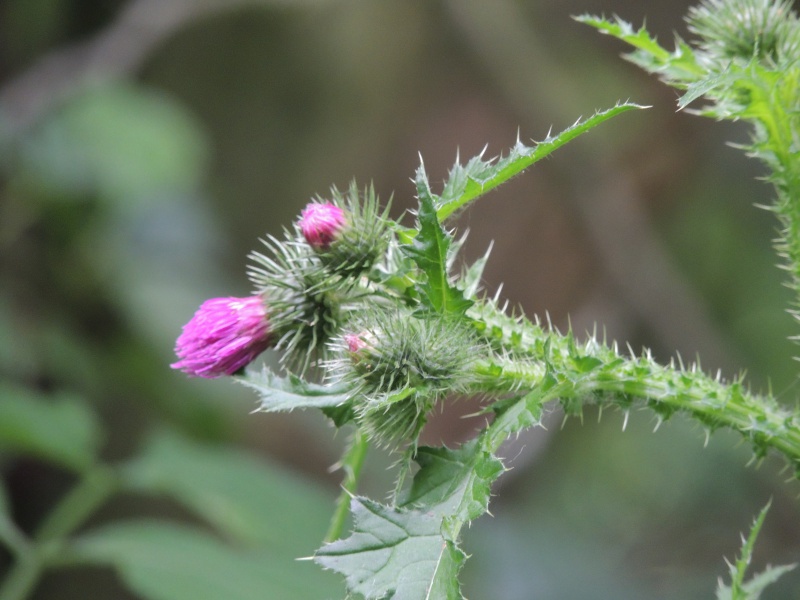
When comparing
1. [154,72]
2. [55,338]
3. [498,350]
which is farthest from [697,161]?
[498,350]

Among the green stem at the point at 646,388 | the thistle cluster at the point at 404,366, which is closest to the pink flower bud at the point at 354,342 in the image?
the thistle cluster at the point at 404,366

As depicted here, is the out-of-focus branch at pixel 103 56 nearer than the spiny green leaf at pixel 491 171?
No

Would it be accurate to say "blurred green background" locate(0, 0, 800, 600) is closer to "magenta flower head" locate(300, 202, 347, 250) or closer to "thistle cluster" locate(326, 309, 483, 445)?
"thistle cluster" locate(326, 309, 483, 445)

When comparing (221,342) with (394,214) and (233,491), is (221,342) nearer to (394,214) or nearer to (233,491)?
(233,491)

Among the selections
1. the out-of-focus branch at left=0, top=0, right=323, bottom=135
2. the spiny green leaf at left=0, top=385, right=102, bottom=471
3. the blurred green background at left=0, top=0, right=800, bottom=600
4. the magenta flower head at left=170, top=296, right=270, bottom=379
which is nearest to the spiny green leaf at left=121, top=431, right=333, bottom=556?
the blurred green background at left=0, top=0, right=800, bottom=600

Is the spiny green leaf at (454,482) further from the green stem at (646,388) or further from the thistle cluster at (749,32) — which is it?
the thistle cluster at (749,32)

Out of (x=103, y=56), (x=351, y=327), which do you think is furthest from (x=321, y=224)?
(x=103, y=56)
